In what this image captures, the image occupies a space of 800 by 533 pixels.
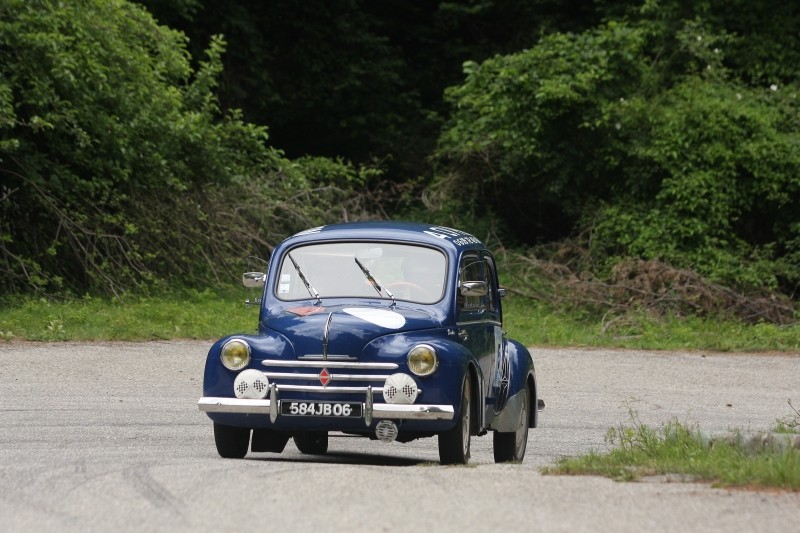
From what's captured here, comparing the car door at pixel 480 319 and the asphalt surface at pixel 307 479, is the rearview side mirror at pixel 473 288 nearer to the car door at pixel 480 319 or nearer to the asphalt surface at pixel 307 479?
the car door at pixel 480 319

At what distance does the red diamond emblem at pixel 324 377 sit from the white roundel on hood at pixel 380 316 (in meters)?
0.48

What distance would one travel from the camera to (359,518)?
6430 millimetres

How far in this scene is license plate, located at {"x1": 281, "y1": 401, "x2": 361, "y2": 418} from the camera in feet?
29.3

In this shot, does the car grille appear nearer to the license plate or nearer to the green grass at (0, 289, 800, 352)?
the license plate

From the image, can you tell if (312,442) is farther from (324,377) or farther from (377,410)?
(377,410)

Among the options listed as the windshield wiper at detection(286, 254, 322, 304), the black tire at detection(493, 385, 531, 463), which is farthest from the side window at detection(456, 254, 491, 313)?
the windshield wiper at detection(286, 254, 322, 304)

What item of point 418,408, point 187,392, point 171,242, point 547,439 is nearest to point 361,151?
point 171,242

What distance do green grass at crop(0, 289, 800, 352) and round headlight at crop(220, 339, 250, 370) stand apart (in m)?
9.36

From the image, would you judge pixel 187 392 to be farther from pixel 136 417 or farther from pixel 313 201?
pixel 313 201

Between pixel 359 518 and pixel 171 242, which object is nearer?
pixel 359 518

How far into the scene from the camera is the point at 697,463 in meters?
8.09

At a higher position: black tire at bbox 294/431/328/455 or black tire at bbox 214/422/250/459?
black tire at bbox 214/422/250/459

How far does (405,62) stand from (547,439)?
970 inches

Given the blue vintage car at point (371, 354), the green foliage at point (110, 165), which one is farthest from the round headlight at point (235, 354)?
the green foliage at point (110, 165)
